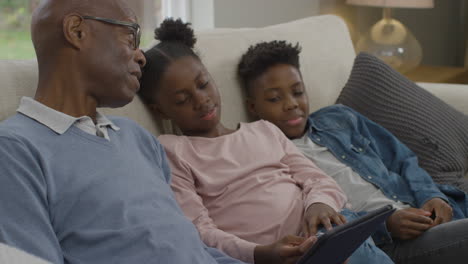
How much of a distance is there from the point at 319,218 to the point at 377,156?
0.49m

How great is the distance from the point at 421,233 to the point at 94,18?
0.95 meters

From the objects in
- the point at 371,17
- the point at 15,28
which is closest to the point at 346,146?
the point at 15,28

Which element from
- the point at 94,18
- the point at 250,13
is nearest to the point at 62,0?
the point at 94,18

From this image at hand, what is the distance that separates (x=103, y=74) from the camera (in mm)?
1266

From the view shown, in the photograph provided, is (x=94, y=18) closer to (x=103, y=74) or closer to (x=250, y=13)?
(x=103, y=74)

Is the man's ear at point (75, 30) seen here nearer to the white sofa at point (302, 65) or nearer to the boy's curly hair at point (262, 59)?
the white sofa at point (302, 65)

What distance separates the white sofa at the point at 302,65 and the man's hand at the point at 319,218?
0.43 metres

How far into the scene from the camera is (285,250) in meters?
1.32

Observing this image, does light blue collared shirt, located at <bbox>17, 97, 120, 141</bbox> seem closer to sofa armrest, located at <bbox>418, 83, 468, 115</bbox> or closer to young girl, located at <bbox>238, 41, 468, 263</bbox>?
young girl, located at <bbox>238, 41, 468, 263</bbox>

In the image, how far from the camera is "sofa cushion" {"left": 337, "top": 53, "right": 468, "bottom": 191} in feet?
6.81

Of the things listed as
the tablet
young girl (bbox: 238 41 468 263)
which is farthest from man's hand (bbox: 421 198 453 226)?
the tablet

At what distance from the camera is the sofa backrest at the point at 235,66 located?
55.5 inches

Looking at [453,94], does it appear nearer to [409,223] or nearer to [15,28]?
[409,223]

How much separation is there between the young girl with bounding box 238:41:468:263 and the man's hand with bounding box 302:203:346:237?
0.25 meters
